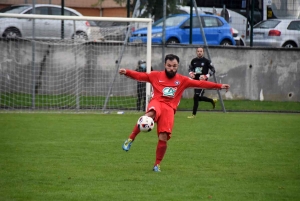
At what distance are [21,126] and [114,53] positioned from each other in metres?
6.68

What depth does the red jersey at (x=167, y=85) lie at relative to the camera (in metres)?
10.0

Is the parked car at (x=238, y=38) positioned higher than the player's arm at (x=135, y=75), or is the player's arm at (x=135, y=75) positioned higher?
the parked car at (x=238, y=38)

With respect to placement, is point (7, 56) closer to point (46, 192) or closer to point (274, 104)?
point (274, 104)

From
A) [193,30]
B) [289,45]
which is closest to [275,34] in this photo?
[289,45]

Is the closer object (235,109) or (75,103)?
(75,103)

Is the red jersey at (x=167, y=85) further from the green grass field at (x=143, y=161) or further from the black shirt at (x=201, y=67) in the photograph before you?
the black shirt at (x=201, y=67)

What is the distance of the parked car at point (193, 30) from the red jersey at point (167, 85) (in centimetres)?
1282

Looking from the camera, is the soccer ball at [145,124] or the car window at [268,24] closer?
the soccer ball at [145,124]

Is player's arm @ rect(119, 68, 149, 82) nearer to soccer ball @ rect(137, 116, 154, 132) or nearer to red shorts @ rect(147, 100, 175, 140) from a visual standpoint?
red shorts @ rect(147, 100, 175, 140)

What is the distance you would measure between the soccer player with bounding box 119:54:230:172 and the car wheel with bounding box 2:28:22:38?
1156cm

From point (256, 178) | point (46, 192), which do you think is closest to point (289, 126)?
point (256, 178)

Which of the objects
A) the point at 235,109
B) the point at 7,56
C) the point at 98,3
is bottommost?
the point at 235,109

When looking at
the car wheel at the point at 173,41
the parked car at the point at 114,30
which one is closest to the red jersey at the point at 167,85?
the parked car at the point at 114,30

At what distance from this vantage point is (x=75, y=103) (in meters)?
20.3
